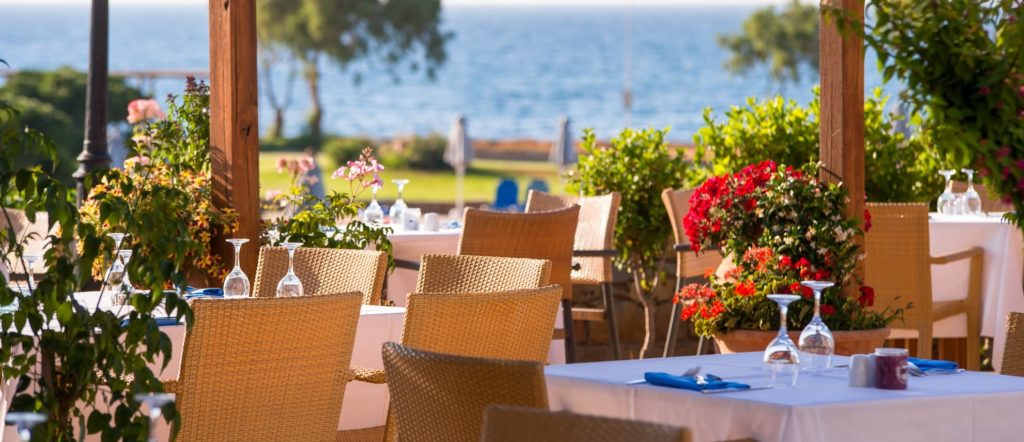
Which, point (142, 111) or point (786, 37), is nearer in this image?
point (142, 111)

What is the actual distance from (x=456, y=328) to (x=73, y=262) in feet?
3.59

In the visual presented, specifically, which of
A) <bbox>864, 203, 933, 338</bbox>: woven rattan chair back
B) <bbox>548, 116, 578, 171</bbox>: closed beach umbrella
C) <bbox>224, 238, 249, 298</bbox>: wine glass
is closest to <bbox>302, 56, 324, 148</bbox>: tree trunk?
<bbox>548, 116, 578, 171</bbox>: closed beach umbrella

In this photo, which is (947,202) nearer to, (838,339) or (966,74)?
(838,339)

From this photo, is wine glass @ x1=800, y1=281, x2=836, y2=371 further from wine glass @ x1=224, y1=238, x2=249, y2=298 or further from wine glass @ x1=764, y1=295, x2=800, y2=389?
wine glass @ x1=224, y1=238, x2=249, y2=298

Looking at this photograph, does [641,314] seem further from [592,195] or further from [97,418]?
[97,418]

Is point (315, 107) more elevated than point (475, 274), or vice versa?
point (315, 107)

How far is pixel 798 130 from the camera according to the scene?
838 centimetres

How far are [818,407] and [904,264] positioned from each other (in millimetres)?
3447

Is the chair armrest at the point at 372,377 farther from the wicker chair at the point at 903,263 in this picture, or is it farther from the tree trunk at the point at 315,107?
the tree trunk at the point at 315,107

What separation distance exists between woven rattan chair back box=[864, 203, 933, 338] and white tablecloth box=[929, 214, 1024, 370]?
616mm

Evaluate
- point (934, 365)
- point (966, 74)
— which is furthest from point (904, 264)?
point (966, 74)

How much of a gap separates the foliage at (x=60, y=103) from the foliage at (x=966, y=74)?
22.5 meters

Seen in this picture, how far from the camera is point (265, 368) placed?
4.08m

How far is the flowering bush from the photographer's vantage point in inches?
229
